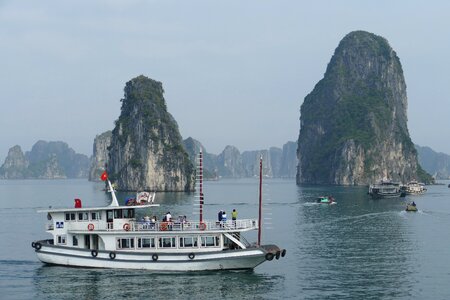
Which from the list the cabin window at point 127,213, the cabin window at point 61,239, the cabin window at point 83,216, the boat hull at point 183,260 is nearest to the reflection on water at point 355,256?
the boat hull at point 183,260

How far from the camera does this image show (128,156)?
200 metres

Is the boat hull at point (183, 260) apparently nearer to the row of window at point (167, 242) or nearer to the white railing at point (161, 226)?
the row of window at point (167, 242)

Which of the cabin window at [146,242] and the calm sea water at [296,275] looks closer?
the calm sea water at [296,275]

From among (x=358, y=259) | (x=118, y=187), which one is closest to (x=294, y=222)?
(x=358, y=259)

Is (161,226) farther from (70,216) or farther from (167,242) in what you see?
(70,216)

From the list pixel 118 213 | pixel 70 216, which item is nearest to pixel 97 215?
pixel 118 213

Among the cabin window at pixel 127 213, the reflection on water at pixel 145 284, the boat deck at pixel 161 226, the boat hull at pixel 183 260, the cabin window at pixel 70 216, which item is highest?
the cabin window at pixel 127 213

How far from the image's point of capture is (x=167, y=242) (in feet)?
149

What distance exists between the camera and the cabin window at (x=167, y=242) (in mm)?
45438

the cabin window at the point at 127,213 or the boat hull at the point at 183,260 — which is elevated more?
the cabin window at the point at 127,213

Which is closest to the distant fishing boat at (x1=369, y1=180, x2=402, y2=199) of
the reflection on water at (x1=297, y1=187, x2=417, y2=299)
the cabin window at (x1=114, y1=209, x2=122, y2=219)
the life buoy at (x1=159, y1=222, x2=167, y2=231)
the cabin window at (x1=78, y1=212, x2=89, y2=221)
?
the reflection on water at (x1=297, y1=187, x2=417, y2=299)

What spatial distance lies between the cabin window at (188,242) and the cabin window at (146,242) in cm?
197

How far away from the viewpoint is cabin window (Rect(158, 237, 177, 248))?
4544 cm

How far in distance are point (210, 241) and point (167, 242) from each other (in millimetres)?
2895
